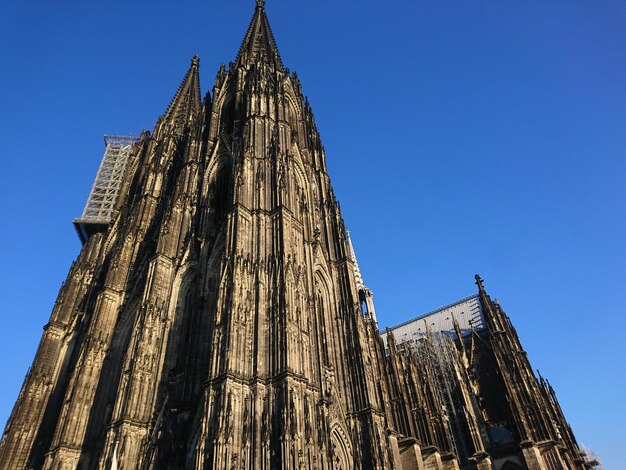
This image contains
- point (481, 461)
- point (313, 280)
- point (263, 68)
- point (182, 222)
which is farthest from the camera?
point (263, 68)

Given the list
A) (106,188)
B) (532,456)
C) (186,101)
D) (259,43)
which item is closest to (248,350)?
(532,456)

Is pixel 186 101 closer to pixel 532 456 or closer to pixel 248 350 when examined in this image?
pixel 248 350

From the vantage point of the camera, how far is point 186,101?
147ft

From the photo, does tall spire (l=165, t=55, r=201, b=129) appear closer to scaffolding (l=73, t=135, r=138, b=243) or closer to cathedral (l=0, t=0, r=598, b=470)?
cathedral (l=0, t=0, r=598, b=470)

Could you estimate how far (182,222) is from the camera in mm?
27328

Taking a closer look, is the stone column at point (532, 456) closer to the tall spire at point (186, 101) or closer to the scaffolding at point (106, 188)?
the scaffolding at point (106, 188)

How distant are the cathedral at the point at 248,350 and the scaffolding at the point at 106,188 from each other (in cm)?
470

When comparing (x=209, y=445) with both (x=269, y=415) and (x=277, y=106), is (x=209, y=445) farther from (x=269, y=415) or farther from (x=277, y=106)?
(x=277, y=106)

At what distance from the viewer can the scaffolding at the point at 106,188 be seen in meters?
41.0

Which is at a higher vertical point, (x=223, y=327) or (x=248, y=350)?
(x=223, y=327)

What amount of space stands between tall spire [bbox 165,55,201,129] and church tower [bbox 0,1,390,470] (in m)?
7.71

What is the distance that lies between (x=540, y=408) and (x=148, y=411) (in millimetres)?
22282

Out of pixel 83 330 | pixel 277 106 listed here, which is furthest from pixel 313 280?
pixel 83 330

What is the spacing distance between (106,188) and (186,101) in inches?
458
